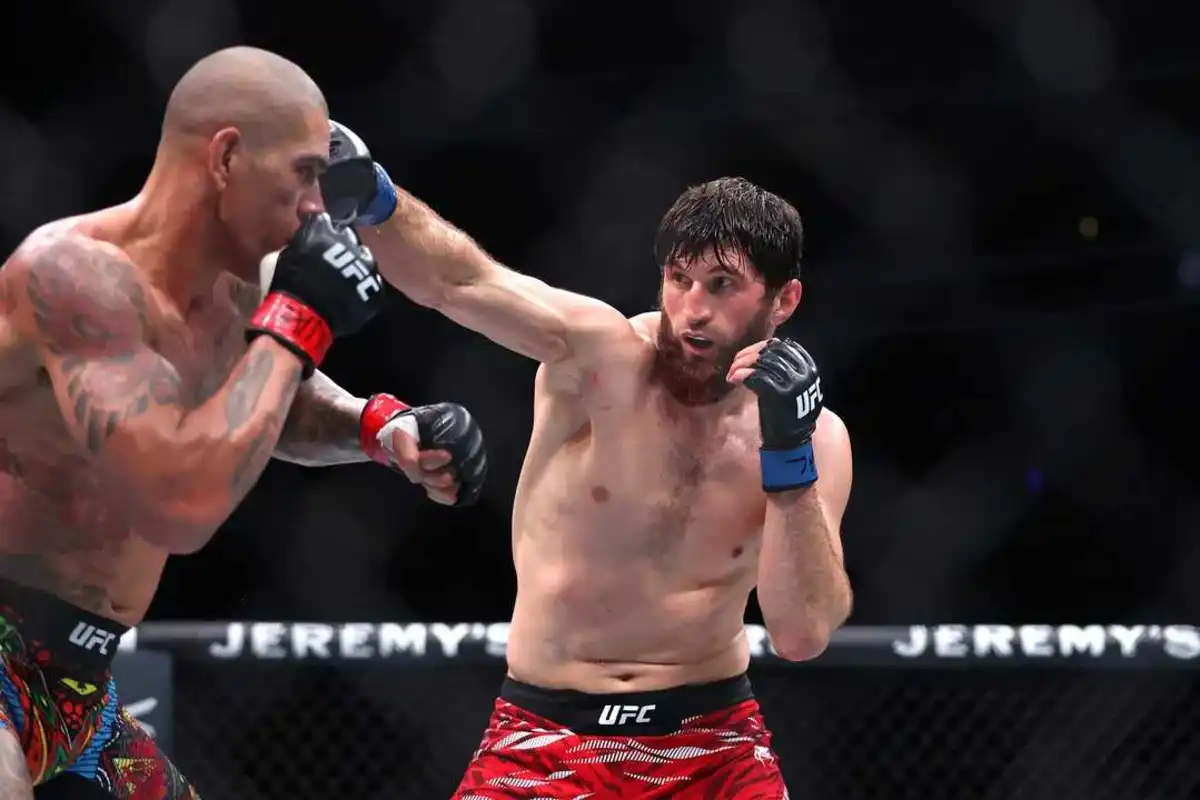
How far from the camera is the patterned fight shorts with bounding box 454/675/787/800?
6.63ft

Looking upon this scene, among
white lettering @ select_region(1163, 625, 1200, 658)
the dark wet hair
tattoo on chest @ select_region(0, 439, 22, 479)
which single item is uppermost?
the dark wet hair

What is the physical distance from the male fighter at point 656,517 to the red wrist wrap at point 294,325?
1.45 ft

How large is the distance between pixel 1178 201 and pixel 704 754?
77.7 inches

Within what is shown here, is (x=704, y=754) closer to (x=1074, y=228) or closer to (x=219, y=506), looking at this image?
(x=219, y=506)

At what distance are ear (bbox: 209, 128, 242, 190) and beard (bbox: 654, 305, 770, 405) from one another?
28.6 inches

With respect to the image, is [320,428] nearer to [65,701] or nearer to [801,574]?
[65,701]

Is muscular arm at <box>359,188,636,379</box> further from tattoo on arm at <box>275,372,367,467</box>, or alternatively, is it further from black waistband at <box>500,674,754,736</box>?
black waistband at <box>500,674,754,736</box>

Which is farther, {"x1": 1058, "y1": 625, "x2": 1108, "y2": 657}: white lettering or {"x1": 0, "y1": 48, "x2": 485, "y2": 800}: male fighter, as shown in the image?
{"x1": 1058, "y1": 625, "x2": 1108, "y2": 657}: white lettering

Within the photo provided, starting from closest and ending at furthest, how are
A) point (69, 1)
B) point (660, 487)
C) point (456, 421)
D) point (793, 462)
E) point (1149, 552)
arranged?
point (456, 421) → point (793, 462) → point (660, 487) → point (69, 1) → point (1149, 552)

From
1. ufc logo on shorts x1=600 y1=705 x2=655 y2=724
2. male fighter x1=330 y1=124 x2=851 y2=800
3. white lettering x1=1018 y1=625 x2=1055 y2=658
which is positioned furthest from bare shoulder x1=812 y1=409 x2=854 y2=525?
white lettering x1=1018 y1=625 x2=1055 y2=658

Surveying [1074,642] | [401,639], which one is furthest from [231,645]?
[1074,642]

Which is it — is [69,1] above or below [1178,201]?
below

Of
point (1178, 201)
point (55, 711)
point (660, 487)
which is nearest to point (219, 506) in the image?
point (55, 711)

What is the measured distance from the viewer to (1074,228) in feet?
11.4
